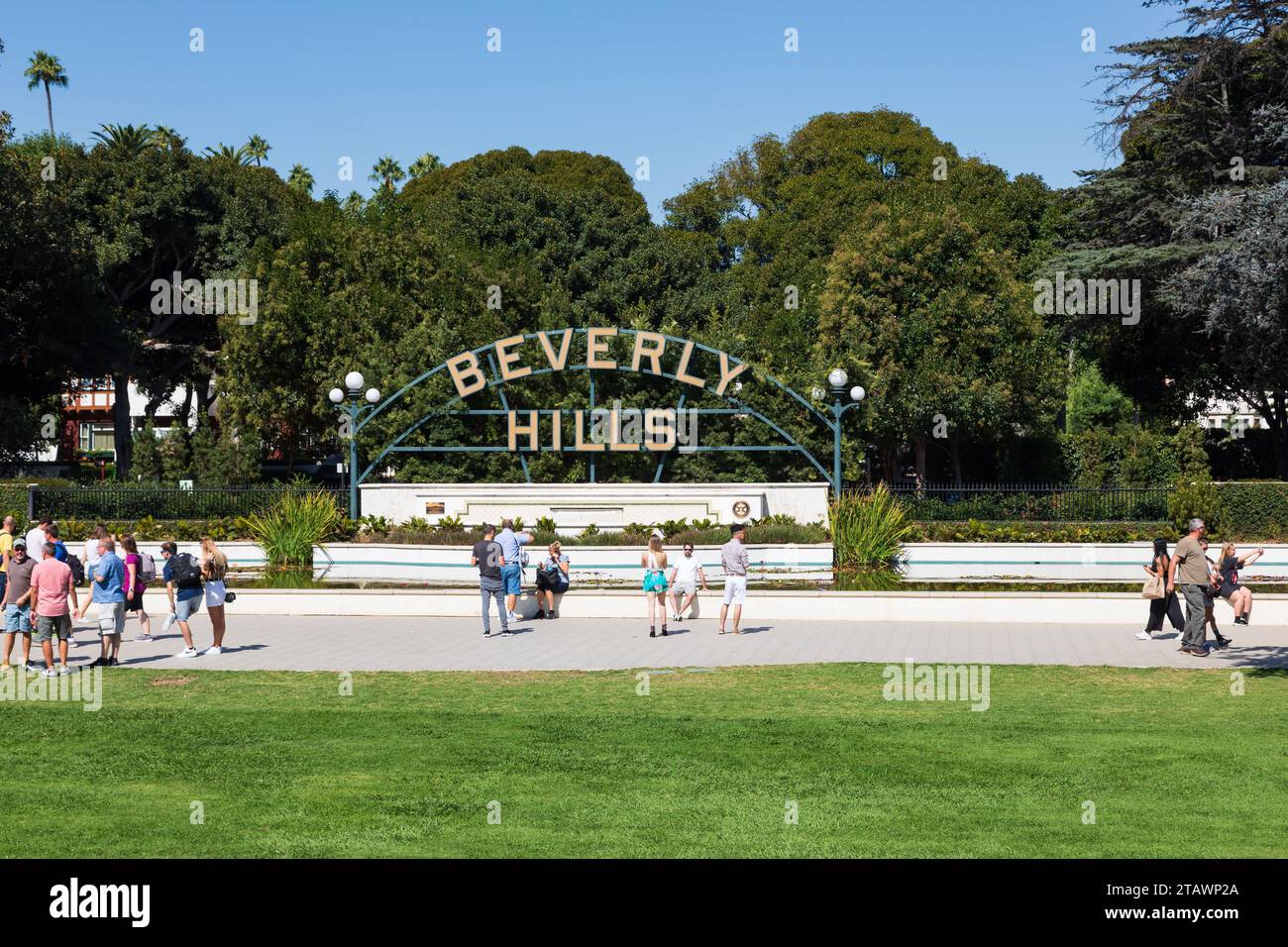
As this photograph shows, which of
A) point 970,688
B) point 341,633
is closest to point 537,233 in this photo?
point 341,633

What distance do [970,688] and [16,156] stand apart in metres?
34.1

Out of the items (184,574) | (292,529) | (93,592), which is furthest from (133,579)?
(292,529)

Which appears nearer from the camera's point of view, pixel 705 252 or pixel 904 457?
pixel 904 457

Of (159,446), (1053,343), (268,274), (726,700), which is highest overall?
(268,274)

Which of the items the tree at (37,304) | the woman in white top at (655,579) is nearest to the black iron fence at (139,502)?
the tree at (37,304)

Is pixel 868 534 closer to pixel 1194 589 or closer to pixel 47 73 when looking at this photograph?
pixel 1194 589

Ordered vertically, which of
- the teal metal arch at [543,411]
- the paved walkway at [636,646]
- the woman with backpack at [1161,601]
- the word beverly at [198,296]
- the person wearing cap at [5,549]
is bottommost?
the paved walkway at [636,646]

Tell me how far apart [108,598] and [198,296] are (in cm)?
4060

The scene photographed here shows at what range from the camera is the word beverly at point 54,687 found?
1420 centimetres

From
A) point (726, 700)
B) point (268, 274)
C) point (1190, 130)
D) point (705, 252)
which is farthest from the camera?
point (705, 252)

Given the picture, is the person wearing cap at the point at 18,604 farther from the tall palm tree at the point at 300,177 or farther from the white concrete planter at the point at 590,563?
the tall palm tree at the point at 300,177

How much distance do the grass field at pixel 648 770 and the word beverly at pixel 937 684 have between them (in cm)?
25

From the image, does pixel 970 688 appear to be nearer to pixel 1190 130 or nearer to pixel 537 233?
pixel 1190 130

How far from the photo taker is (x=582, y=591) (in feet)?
76.4
